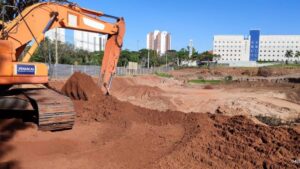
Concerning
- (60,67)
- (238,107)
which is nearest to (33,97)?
(238,107)

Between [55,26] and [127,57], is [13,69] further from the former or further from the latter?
[127,57]

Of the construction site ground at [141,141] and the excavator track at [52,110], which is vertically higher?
the excavator track at [52,110]

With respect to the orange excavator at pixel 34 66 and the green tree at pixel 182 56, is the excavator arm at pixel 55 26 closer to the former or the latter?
the orange excavator at pixel 34 66

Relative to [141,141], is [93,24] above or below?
above

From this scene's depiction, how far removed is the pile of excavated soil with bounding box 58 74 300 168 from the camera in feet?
24.1

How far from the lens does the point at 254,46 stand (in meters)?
149

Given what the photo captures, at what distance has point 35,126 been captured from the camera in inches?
371

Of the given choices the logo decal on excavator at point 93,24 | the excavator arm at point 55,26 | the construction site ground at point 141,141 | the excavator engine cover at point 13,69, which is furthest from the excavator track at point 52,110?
the logo decal on excavator at point 93,24

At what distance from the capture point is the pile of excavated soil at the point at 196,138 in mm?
7352

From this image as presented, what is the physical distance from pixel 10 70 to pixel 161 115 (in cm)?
514

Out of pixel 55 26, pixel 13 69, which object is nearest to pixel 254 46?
pixel 55 26

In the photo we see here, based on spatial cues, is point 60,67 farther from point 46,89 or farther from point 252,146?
point 252,146

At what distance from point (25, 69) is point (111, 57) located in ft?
14.4

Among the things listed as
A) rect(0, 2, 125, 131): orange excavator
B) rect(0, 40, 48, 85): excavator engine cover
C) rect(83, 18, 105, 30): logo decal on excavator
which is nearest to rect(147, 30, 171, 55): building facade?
rect(83, 18, 105, 30): logo decal on excavator
